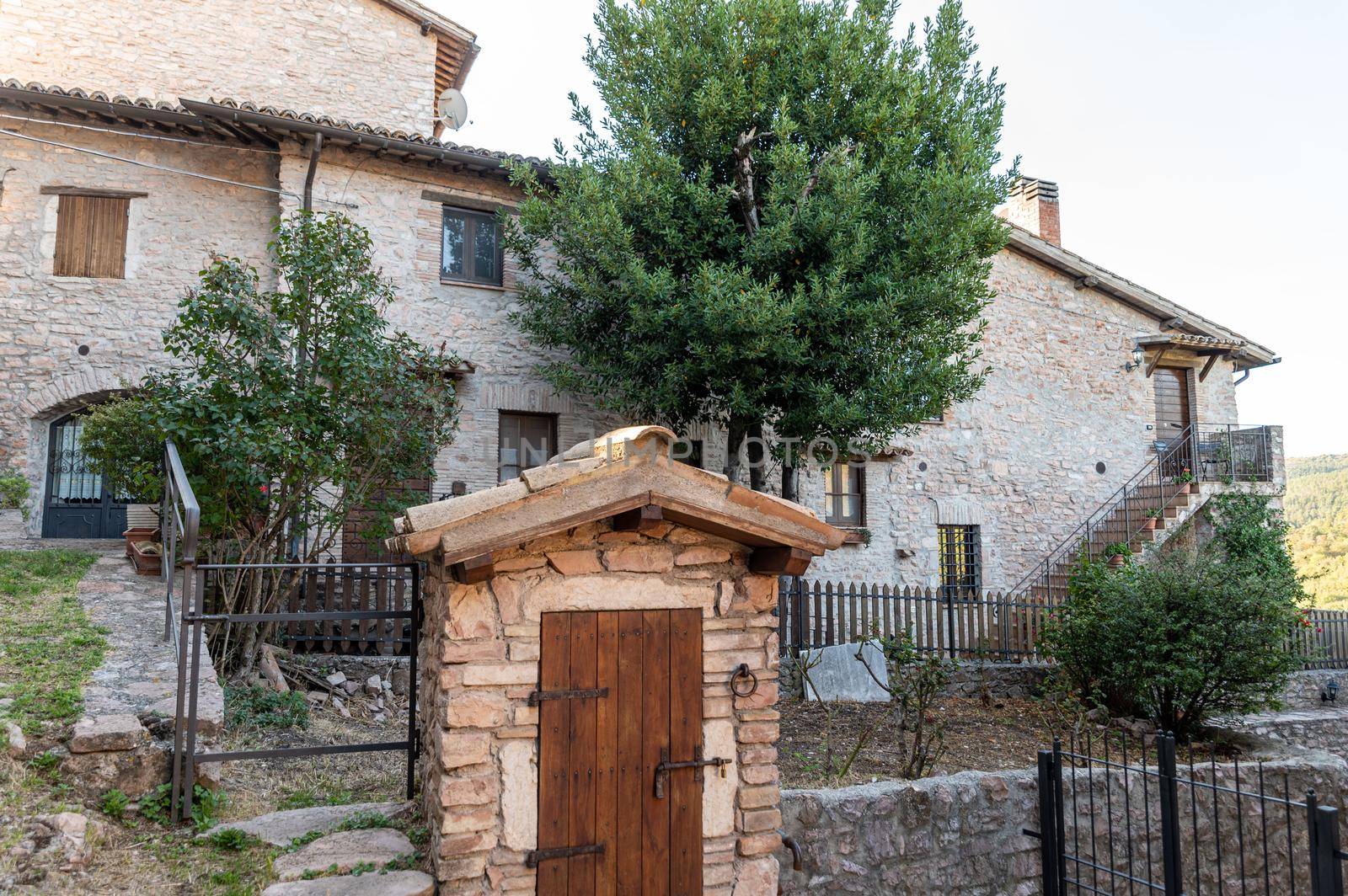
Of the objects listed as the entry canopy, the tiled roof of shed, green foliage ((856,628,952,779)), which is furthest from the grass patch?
green foliage ((856,628,952,779))

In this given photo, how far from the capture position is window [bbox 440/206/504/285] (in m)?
10.9

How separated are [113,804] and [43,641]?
2.13 metres

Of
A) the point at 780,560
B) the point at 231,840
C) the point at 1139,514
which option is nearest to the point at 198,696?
the point at 231,840

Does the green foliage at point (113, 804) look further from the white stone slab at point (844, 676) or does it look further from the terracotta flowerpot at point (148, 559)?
the white stone slab at point (844, 676)

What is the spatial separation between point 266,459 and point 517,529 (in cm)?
411

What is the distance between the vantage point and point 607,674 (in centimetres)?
404

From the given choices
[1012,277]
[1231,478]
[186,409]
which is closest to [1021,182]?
[1012,277]

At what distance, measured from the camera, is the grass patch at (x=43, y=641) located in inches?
173

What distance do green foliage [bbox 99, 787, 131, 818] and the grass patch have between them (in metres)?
0.52

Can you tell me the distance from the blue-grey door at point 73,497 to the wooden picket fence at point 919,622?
325 inches

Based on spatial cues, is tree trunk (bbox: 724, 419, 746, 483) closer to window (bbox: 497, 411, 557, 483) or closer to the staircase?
window (bbox: 497, 411, 557, 483)

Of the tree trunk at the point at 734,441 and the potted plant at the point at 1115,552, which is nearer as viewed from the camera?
the tree trunk at the point at 734,441

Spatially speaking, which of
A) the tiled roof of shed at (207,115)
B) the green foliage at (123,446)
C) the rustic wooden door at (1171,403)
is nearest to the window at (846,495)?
the rustic wooden door at (1171,403)

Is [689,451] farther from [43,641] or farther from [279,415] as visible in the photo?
[43,641]
